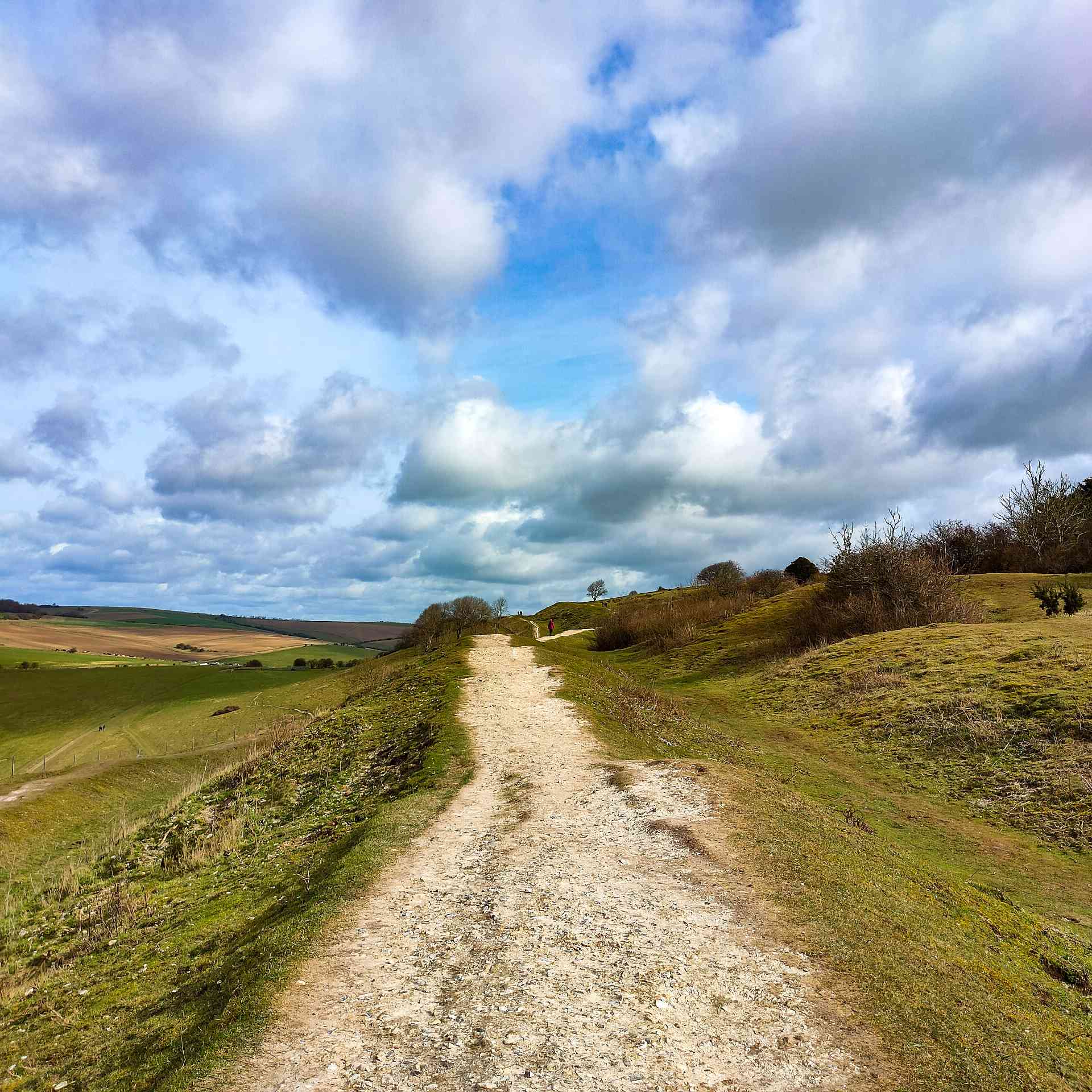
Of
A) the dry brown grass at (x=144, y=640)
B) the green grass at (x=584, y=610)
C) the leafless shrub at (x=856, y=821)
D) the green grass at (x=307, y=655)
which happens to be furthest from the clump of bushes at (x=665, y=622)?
the dry brown grass at (x=144, y=640)

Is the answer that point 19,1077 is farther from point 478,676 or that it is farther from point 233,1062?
point 478,676

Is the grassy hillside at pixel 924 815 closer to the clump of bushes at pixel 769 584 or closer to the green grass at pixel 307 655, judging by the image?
the clump of bushes at pixel 769 584

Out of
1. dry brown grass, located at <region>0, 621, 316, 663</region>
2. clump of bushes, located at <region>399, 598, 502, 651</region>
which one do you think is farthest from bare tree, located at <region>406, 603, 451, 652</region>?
dry brown grass, located at <region>0, 621, 316, 663</region>

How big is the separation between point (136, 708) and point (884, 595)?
69742 mm

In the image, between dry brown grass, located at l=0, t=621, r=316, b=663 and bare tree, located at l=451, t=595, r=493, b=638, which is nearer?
bare tree, located at l=451, t=595, r=493, b=638


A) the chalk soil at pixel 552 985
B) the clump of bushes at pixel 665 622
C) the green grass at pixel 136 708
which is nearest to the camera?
the chalk soil at pixel 552 985

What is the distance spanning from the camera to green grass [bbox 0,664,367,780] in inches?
1989

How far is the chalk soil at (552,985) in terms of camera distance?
6.34 m

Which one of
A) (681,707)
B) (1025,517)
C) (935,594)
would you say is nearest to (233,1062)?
(681,707)

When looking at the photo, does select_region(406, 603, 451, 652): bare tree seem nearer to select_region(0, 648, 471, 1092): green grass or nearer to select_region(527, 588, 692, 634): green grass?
select_region(527, 588, 692, 634): green grass

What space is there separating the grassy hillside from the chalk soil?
1.00 meters

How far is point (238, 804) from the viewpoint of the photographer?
21.2 meters

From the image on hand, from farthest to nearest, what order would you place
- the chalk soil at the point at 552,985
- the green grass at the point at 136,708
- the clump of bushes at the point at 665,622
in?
the clump of bushes at the point at 665,622 → the green grass at the point at 136,708 → the chalk soil at the point at 552,985

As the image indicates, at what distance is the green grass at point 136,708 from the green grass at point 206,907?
26.4 m
